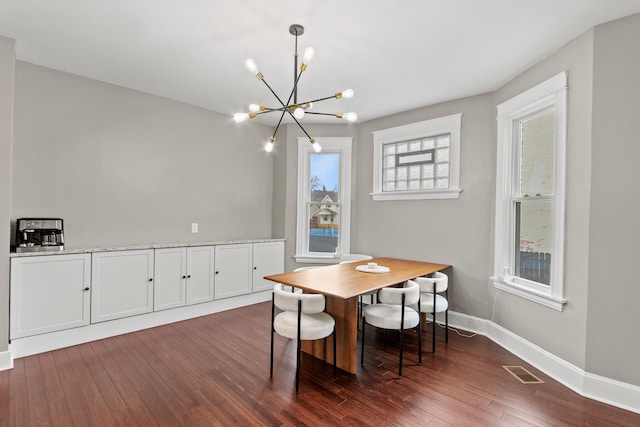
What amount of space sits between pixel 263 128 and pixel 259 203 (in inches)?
49.1

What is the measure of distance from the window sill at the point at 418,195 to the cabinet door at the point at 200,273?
2.48m

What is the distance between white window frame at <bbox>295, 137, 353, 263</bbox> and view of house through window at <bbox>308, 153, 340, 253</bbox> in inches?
2.6

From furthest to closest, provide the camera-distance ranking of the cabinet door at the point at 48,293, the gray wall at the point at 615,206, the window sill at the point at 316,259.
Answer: the window sill at the point at 316,259, the cabinet door at the point at 48,293, the gray wall at the point at 615,206

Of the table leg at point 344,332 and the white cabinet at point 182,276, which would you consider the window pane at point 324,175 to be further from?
Result: the table leg at point 344,332

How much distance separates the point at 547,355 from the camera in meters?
2.77

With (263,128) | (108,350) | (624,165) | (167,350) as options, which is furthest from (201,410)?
(263,128)

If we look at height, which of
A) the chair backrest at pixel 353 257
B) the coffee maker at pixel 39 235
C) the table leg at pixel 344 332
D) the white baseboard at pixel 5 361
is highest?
the coffee maker at pixel 39 235

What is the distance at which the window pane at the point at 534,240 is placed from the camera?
2977mm

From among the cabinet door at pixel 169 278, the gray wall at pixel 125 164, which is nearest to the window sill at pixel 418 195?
the gray wall at pixel 125 164

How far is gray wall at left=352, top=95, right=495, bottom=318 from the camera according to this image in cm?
367

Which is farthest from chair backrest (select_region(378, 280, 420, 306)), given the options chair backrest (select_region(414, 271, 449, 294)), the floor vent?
the floor vent

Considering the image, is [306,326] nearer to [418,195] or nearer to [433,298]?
[433,298]

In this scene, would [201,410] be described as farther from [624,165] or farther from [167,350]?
[624,165]

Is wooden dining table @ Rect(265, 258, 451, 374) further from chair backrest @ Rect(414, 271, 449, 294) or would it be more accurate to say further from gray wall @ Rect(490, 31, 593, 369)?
gray wall @ Rect(490, 31, 593, 369)
